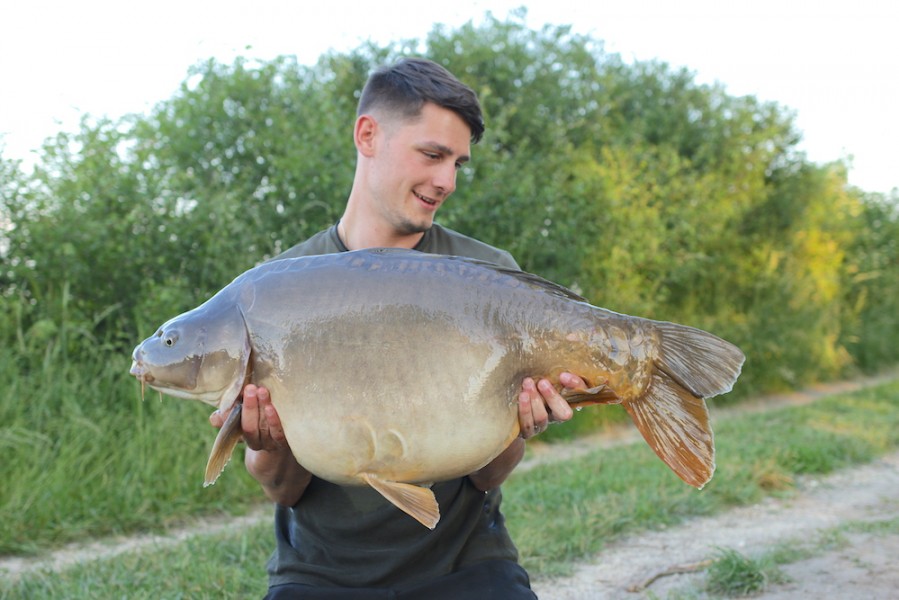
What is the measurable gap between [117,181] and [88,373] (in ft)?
4.51

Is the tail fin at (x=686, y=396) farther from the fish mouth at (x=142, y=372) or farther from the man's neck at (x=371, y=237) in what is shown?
the fish mouth at (x=142, y=372)

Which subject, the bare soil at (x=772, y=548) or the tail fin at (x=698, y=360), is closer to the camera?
the tail fin at (x=698, y=360)

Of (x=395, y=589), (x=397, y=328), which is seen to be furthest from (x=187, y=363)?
(x=395, y=589)

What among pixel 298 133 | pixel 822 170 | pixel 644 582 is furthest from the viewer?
pixel 822 170

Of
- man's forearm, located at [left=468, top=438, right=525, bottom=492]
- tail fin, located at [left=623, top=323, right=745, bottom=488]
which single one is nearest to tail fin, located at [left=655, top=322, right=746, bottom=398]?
tail fin, located at [left=623, top=323, right=745, bottom=488]

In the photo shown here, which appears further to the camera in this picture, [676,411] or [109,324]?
[109,324]

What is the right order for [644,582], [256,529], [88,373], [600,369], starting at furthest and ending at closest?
[88,373] → [256,529] → [644,582] → [600,369]

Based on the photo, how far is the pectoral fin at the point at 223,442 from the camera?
193cm

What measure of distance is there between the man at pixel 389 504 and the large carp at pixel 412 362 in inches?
5.0

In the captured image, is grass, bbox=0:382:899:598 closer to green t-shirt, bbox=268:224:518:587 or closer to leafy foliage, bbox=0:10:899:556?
leafy foliage, bbox=0:10:899:556

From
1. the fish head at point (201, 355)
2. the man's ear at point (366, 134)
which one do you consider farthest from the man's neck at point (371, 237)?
the fish head at point (201, 355)

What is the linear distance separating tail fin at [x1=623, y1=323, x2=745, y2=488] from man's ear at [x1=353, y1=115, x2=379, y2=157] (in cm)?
104

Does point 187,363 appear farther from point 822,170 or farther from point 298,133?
point 822,170

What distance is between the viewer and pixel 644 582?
3920 millimetres
